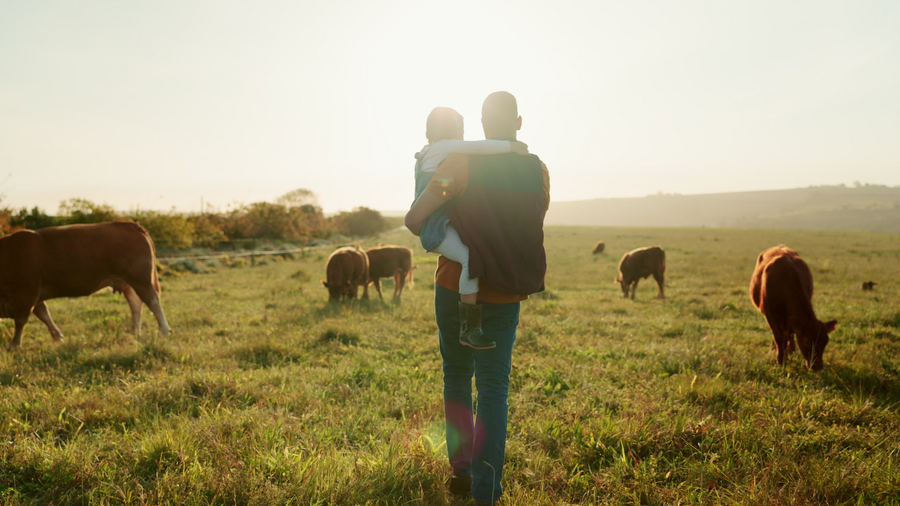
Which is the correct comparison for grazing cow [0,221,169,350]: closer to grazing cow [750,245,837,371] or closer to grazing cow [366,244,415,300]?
grazing cow [366,244,415,300]

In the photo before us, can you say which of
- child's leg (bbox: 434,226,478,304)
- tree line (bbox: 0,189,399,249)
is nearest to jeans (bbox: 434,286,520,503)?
child's leg (bbox: 434,226,478,304)

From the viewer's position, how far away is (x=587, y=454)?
3.09 metres

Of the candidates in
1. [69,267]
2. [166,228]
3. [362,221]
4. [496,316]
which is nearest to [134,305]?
[69,267]

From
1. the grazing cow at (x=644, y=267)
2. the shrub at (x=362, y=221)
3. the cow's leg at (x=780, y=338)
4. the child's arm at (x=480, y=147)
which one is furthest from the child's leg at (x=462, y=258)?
the shrub at (x=362, y=221)

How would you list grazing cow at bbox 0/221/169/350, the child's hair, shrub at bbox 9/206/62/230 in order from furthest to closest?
shrub at bbox 9/206/62/230, grazing cow at bbox 0/221/169/350, the child's hair

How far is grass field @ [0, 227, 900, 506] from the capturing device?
256 cm

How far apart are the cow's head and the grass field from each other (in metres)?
0.16

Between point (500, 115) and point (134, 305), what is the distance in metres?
7.36

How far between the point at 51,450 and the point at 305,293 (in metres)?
9.09

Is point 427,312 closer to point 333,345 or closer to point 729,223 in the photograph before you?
point 333,345

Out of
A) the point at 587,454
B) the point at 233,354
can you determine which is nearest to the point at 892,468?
the point at 587,454

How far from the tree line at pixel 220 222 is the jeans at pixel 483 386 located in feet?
58.4

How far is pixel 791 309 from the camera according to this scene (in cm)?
540

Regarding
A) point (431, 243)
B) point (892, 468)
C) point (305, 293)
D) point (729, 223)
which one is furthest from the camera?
point (729, 223)
